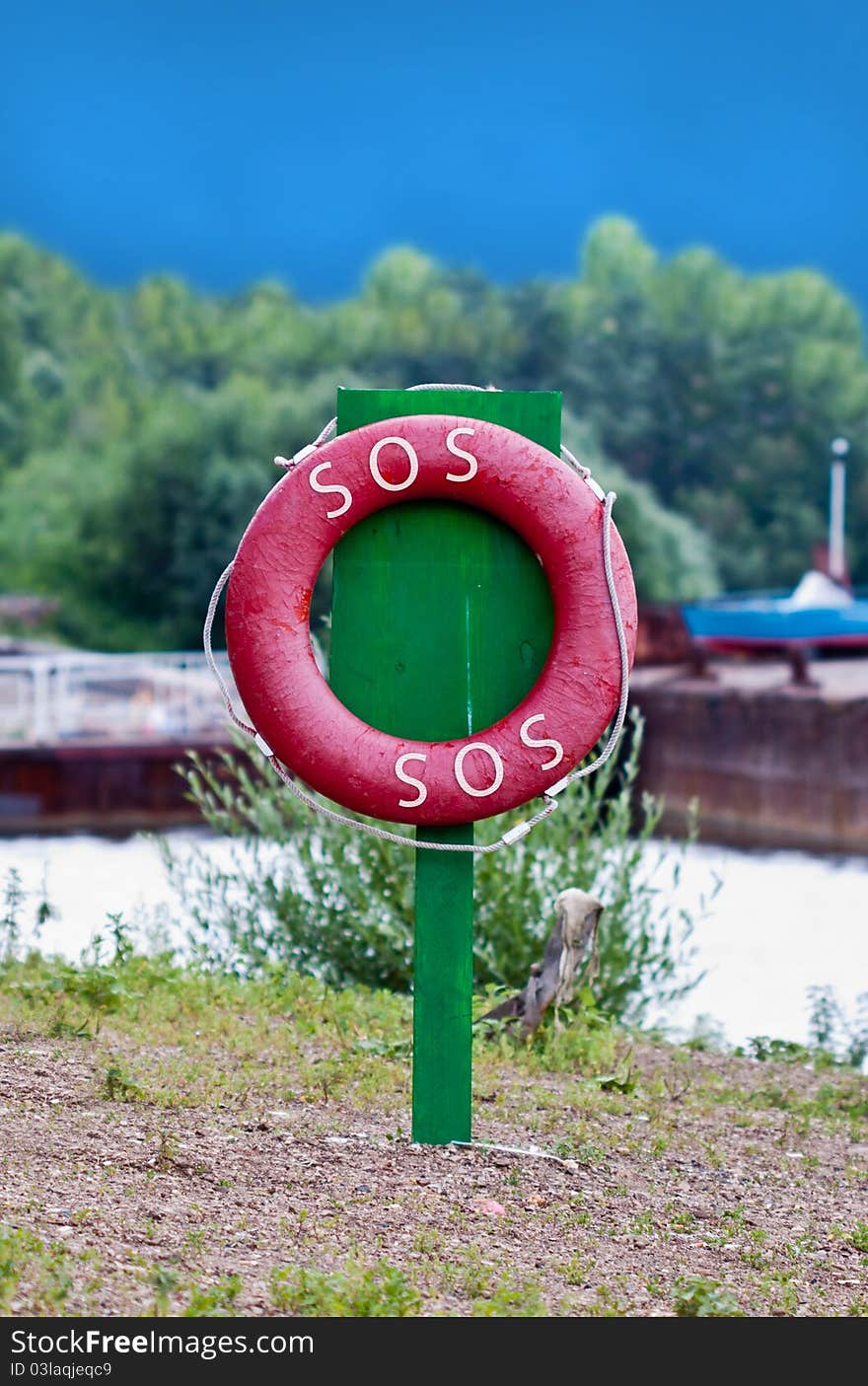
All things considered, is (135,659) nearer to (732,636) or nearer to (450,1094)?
(732,636)

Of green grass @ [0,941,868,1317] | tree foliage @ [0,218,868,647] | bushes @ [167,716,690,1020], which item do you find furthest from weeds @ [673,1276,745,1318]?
tree foliage @ [0,218,868,647]

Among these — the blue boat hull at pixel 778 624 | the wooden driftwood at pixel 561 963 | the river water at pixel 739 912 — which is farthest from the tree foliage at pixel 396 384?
the wooden driftwood at pixel 561 963

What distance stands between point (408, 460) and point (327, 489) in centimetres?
19

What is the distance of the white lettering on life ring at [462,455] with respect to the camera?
154 inches

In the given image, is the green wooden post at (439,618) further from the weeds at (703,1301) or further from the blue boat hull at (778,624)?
the blue boat hull at (778,624)

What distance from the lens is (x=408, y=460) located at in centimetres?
392

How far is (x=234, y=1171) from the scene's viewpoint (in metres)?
3.57

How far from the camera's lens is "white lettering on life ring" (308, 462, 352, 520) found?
3934 mm

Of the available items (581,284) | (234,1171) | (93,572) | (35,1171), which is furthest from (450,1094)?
(581,284)

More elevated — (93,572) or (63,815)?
(93,572)

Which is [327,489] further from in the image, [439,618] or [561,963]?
[561,963]
